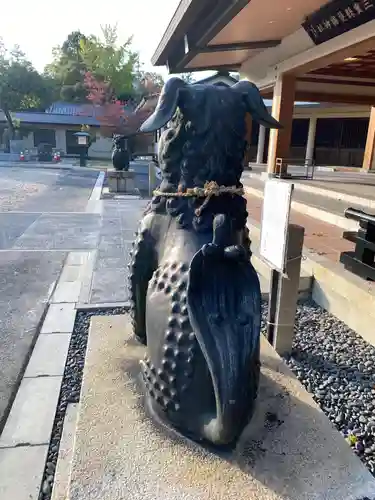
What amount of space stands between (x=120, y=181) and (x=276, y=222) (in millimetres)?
11894

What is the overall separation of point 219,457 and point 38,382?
172cm

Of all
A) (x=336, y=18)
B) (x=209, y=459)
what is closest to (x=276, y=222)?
(x=209, y=459)

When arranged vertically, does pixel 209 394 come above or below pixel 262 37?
below

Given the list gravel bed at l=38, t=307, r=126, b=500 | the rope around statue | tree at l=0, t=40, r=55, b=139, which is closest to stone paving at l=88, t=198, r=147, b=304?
gravel bed at l=38, t=307, r=126, b=500

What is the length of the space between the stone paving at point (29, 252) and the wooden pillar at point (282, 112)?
221 inches

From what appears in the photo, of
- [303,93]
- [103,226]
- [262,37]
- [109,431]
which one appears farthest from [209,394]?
[303,93]

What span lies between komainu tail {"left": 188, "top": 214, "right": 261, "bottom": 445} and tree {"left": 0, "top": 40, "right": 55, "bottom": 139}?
34255 mm

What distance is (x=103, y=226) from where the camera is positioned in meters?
8.34

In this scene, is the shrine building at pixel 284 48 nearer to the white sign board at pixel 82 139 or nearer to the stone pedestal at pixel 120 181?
the stone pedestal at pixel 120 181

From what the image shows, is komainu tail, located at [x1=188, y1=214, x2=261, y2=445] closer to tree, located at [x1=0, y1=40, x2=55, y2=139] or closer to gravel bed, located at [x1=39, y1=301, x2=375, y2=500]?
gravel bed, located at [x1=39, y1=301, x2=375, y2=500]

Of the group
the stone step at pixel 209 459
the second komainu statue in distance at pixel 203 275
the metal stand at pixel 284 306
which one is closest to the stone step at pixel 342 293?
the metal stand at pixel 284 306

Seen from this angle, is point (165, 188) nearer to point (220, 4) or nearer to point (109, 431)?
point (109, 431)

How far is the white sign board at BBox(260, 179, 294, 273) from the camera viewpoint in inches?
97.1

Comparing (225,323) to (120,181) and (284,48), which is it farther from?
(120,181)
